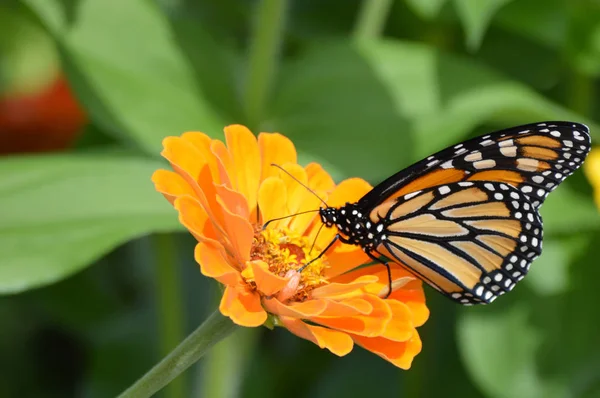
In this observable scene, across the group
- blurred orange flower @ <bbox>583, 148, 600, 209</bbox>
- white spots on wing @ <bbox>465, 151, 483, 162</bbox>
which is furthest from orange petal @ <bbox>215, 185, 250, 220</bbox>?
blurred orange flower @ <bbox>583, 148, 600, 209</bbox>

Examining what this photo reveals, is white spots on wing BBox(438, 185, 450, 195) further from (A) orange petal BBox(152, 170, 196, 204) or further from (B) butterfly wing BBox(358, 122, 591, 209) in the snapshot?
(A) orange petal BBox(152, 170, 196, 204)

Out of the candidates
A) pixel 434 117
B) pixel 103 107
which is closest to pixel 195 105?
pixel 103 107

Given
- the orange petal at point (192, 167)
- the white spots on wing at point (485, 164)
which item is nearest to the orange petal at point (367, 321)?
the orange petal at point (192, 167)

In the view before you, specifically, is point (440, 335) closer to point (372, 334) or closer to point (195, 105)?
point (195, 105)

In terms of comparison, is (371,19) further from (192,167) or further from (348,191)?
(192,167)

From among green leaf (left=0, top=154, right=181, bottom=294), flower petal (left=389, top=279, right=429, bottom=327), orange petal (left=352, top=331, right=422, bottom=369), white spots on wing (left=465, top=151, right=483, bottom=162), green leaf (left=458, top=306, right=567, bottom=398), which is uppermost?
white spots on wing (left=465, top=151, right=483, bottom=162)

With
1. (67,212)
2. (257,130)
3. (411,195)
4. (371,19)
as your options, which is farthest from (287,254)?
(371,19)

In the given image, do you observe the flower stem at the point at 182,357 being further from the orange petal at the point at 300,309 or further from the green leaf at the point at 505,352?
the green leaf at the point at 505,352

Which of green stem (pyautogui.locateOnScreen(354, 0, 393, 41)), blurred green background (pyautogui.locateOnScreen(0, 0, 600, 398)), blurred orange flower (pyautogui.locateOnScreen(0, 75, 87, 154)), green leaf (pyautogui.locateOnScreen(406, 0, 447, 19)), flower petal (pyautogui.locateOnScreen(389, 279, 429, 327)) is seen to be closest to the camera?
flower petal (pyautogui.locateOnScreen(389, 279, 429, 327))
